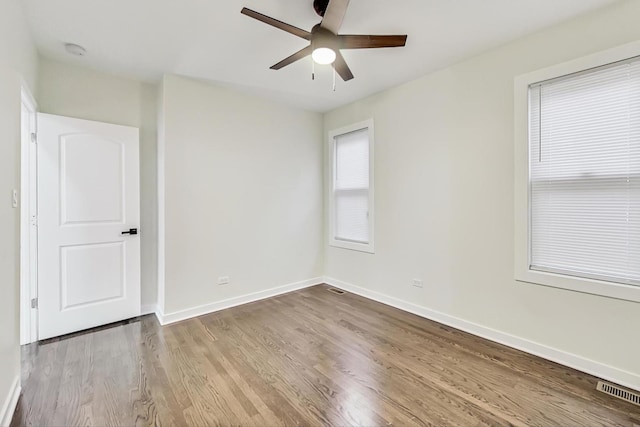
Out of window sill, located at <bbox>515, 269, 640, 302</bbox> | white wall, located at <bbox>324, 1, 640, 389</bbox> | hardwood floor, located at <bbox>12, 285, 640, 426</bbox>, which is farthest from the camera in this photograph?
white wall, located at <bbox>324, 1, 640, 389</bbox>

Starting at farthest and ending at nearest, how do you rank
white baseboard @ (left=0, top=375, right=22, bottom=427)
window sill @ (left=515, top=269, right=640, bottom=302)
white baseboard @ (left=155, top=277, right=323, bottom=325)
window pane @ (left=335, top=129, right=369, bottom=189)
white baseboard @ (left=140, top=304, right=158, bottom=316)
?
window pane @ (left=335, top=129, right=369, bottom=189), white baseboard @ (left=140, top=304, right=158, bottom=316), white baseboard @ (left=155, top=277, right=323, bottom=325), window sill @ (left=515, top=269, right=640, bottom=302), white baseboard @ (left=0, top=375, right=22, bottom=427)

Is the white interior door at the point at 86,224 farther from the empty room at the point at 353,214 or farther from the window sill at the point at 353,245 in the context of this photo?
the window sill at the point at 353,245

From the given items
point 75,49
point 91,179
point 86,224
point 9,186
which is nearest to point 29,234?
point 86,224

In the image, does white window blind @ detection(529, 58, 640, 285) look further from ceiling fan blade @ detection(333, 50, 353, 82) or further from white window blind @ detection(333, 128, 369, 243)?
white window blind @ detection(333, 128, 369, 243)

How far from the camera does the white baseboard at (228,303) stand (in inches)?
121

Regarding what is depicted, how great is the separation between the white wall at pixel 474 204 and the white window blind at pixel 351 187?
264mm

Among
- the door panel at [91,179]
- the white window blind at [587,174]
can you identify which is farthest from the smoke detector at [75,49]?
the white window blind at [587,174]

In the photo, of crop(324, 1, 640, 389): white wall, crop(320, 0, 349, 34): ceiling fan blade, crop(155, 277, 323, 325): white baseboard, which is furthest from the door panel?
crop(324, 1, 640, 389): white wall

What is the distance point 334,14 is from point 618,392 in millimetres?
3029

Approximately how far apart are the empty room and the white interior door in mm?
18

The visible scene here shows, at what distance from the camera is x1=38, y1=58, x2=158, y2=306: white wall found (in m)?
2.78

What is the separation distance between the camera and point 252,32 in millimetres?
2328

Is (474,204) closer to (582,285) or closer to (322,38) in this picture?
(582,285)

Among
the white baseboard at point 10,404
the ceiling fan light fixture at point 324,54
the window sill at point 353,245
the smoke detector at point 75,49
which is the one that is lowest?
the white baseboard at point 10,404
